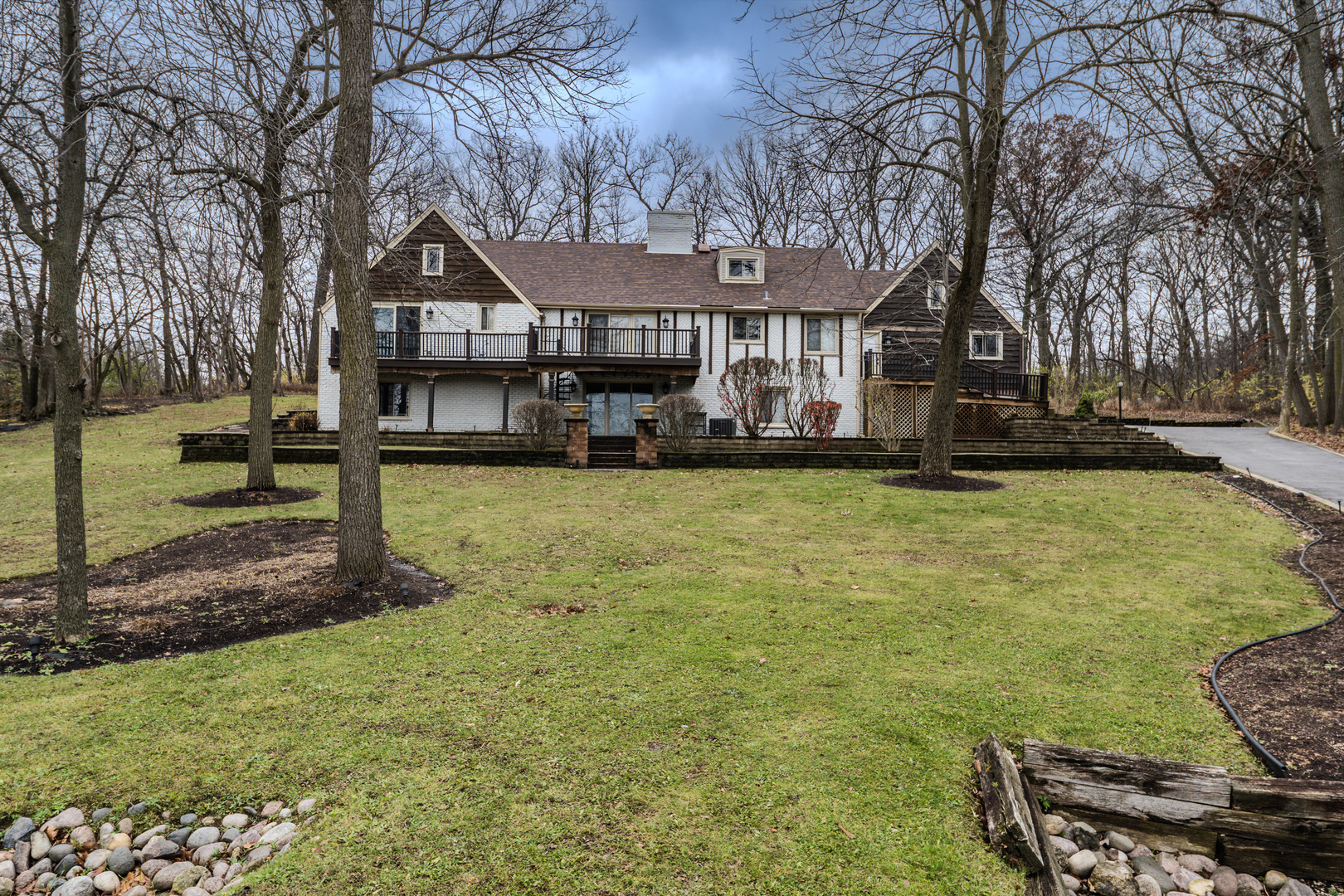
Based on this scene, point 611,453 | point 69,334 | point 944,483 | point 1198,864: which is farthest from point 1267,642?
point 611,453

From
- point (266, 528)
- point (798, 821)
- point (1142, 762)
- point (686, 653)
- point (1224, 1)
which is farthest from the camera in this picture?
point (266, 528)

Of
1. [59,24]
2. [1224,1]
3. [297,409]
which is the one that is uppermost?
[1224,1]

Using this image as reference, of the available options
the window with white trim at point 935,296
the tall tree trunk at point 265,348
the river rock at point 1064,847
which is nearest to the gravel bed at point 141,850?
the river rock at point 1064,847

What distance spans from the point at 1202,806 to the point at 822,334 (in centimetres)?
2243

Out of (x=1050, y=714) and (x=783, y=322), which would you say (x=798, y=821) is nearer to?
A: (x=1050, y=714)

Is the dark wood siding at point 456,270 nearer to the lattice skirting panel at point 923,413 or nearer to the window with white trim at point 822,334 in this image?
the window with white trim at point 822,334

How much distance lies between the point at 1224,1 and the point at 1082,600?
615 centimetres

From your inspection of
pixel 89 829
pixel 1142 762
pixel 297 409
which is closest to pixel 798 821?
pixel 1142 762

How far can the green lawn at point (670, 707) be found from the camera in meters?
2.93

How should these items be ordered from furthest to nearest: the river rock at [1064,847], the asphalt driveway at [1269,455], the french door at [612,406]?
the french door at [612,406] → the asphalt driveway at [1269,455] → the river rock at [1064,847]

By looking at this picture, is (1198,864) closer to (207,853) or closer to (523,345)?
(207,853)

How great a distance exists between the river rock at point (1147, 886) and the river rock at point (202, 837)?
13.0 feet

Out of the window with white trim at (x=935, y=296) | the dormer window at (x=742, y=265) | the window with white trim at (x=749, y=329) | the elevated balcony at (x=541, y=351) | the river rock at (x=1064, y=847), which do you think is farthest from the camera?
the dormer window at (x=742, y=265)

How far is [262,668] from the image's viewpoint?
4.66 meters
